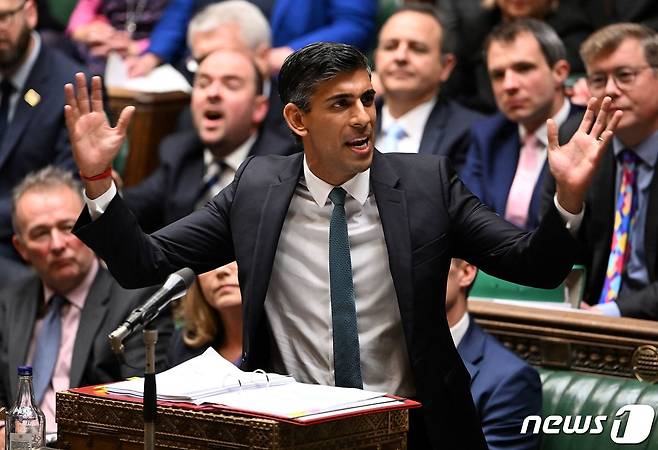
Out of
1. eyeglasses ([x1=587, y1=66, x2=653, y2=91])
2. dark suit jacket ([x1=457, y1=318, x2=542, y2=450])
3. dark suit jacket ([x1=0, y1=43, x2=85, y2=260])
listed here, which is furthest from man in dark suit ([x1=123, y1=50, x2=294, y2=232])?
dark suit jacket ([x1=457, y1=318, x2=542, y2=450])

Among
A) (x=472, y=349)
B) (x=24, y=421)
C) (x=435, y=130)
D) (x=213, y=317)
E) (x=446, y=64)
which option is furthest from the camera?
(x=446, y=64)

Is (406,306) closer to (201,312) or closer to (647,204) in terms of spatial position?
(201,312)

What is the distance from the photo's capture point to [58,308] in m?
3.62

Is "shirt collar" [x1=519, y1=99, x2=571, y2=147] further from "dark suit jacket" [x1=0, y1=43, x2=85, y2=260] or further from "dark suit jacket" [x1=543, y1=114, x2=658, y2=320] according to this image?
"dark suit jacket" [x1=0, y1=43, x2=85, y2=260]

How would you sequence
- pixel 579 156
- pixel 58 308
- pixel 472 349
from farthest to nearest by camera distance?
pixel 58 308, pixel 472 349, pixel 579 156

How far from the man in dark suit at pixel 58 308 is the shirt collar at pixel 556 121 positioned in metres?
1.39

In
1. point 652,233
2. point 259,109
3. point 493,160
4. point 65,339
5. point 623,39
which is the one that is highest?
point 623,39

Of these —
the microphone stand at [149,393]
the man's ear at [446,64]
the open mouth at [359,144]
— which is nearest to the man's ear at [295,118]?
the open mouth at [359,144]

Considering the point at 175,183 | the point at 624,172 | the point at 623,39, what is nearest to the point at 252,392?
the point at 624,172

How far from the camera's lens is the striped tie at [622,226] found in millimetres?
3674

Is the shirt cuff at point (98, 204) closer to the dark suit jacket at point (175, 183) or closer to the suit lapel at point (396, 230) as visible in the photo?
the suit lapel at point (396, 230)

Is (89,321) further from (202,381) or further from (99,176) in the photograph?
(202,381)

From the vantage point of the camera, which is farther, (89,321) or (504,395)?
(89,321)

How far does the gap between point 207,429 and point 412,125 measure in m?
2.62
